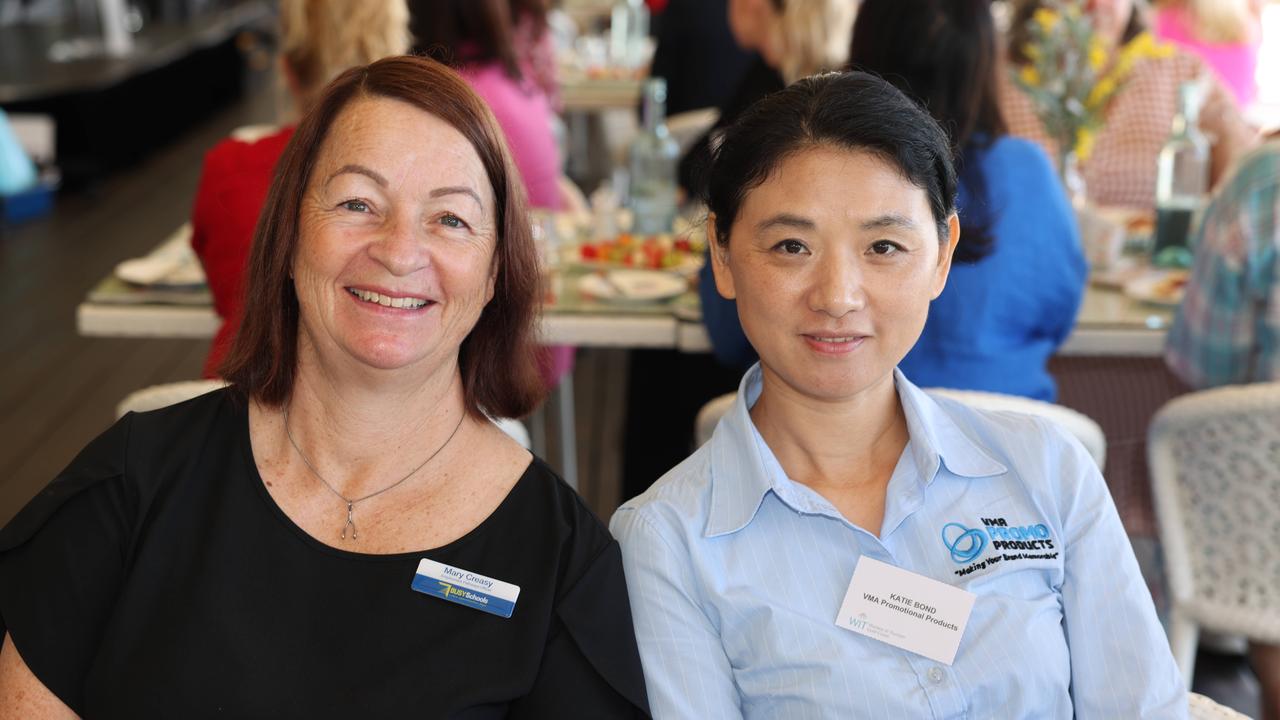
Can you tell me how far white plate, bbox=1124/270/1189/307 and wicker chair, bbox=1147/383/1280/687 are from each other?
0.69 meters

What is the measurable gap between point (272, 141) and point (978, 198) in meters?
1.42

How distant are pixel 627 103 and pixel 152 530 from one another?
4.71 m

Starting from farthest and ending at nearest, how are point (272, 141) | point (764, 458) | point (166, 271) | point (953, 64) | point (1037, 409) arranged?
point (166, 271) → point (272, 141) → point (953, 64) → point (1037, 409) → point (764, 458)

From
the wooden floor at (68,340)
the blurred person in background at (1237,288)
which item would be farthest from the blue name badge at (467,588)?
the wooden floor at (68,340)

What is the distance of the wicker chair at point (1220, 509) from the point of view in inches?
87.5

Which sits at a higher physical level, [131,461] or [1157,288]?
[131,461]

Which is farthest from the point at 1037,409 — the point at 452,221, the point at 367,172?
the point at 367,172

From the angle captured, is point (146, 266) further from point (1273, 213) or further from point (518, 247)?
point (1273, 213)

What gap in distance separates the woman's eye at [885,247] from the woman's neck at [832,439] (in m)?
0.18

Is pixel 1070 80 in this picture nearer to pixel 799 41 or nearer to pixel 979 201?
pixel 799 41

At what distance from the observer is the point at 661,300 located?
118 inches

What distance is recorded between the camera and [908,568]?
5.20ft

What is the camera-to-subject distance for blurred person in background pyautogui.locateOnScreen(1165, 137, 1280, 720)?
258 cm

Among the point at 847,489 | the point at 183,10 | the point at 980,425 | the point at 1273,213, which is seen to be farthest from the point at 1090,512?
the point at 183,10
